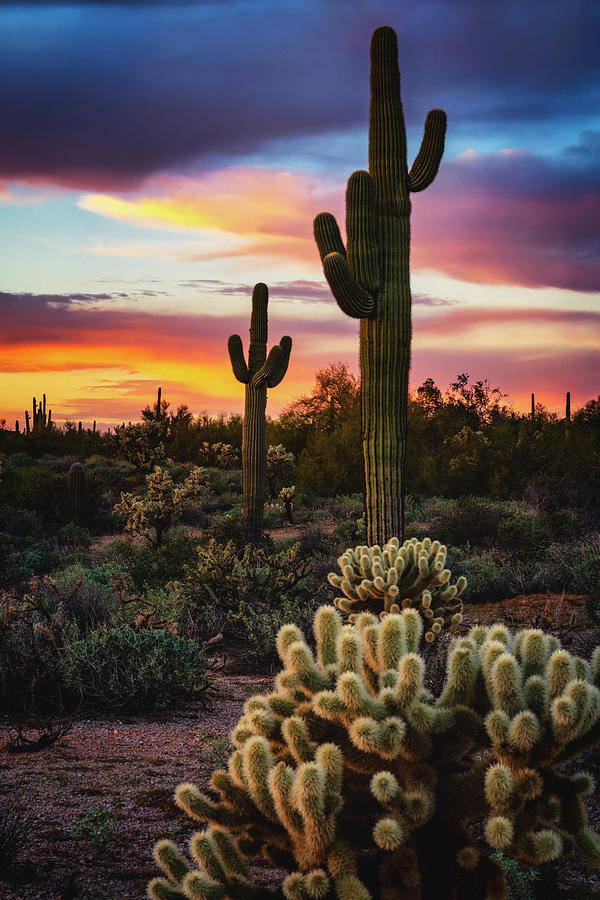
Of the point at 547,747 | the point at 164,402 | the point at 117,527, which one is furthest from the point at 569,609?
the point at 164,402

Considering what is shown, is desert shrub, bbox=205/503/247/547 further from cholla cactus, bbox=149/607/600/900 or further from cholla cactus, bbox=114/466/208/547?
cholla cactus, bbox=149/607/600/900

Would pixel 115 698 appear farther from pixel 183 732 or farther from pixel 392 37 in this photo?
pixel 392 37

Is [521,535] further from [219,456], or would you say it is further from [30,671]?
[219,456]

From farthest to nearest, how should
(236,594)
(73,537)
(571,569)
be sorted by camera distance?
(73,537) < (571,569) < (236,594)

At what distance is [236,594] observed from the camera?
389 inches

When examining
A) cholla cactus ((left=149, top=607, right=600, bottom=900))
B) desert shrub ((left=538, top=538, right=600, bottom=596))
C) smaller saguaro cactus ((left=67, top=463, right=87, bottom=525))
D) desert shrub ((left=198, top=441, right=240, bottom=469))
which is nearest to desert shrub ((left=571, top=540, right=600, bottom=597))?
desert shrub ((left=538, top=538, right=600, bottom=596))

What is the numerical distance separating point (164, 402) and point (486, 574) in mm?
27285

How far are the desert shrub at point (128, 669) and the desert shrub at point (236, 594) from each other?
204 centimetres

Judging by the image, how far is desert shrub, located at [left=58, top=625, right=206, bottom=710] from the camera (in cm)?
636

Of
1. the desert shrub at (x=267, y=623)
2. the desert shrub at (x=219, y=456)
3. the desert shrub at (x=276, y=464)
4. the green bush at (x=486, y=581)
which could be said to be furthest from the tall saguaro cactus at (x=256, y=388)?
the desert shrub at (x=219, y=456)

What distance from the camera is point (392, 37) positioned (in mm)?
10969

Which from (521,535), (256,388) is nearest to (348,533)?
(256,388)

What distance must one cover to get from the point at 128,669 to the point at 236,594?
11.5 ft

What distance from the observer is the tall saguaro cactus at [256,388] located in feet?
53.5
